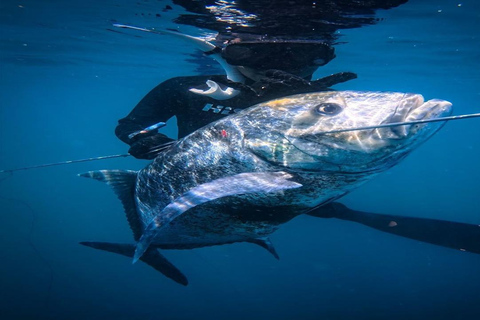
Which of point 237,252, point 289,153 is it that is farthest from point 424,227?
point 237,252

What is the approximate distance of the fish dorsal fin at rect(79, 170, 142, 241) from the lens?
2.94m

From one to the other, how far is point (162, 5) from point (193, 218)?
7.08 metres

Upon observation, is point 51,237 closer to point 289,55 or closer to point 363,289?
point 363,289

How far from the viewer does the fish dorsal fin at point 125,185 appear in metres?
2.94

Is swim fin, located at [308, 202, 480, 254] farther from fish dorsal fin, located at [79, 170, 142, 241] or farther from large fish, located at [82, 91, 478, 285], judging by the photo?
fish dorsal fin, located at [79, 170, 142, 241]

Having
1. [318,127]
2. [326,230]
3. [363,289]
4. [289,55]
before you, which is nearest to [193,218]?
[318,127]

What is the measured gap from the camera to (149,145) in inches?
112

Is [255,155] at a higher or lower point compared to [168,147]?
higher

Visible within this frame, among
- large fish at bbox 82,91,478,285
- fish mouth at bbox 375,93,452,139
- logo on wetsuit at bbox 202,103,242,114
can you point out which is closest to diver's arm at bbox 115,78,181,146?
logo on wetsuit at bbox 202,103,242,114

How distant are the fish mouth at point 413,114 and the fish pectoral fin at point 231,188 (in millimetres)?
636

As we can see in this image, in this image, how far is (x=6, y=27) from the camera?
1179cm

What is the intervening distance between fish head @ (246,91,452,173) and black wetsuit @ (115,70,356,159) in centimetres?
43

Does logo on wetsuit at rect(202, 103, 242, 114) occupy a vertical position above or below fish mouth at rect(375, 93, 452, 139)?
below

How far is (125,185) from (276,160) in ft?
5.81
